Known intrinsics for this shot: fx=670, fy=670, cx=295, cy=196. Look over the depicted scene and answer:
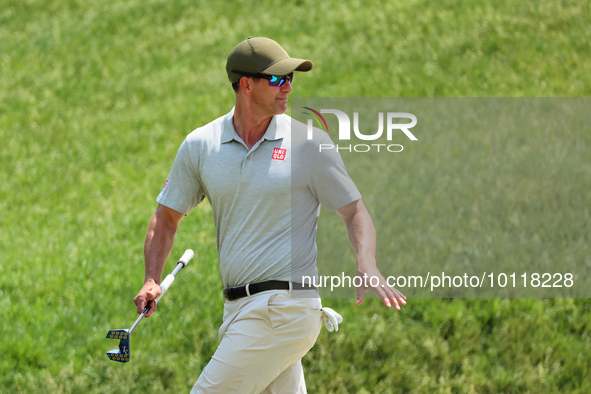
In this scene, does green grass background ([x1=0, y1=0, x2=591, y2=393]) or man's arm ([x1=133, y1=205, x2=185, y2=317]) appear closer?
man's arm ([x1=133, y1=205, x2=185, y2=317])

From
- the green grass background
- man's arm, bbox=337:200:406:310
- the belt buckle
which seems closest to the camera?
man's arm, bbox=337:200:406:310

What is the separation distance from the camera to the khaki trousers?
4.08 metres

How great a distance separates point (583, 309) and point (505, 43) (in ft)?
22.9

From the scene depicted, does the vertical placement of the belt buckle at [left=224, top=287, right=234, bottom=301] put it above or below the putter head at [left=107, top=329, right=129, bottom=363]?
above

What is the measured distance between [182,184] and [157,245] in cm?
44

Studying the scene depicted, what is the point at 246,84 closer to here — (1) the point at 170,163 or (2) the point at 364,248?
(2) the point at 364,248

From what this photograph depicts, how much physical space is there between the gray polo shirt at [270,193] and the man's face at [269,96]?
0.12 meters

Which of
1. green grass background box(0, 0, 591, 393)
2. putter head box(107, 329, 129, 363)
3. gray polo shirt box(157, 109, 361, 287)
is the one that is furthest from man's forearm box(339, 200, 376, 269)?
green grass background box(0, 0, 591, 393)

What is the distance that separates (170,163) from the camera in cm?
1139

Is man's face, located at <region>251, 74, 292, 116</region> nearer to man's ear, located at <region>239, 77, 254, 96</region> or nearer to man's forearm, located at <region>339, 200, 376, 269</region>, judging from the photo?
man's ear, located at <region>239, 77, 254, 96</region>

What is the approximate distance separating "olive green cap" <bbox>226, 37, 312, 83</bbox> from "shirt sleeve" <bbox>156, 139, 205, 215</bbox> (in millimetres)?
631


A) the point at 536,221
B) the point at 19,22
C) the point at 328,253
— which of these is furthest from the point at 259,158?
the point at 19,22

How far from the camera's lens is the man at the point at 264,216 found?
13.5ft

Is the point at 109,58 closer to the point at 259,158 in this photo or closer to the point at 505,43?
the point at 505,43
